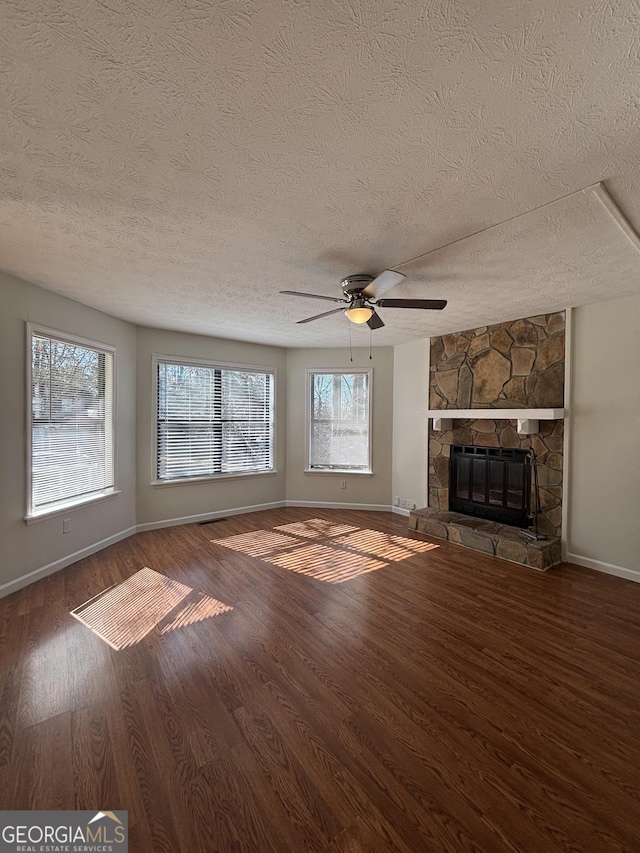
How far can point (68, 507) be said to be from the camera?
3533mm

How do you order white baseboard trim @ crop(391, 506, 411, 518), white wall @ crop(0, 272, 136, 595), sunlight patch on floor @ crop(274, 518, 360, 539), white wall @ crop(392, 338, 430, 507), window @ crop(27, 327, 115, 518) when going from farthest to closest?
white baseboard trim @ crop(391, 506, 411, 518) → white wall @ crop(392, 338, 430, 507) → sunlight patch on floor @ crop(274, 518, 360, 539) → window @ crop(27, 327, 115, 518) → white wall @ crop(0, 272, 136, 595)

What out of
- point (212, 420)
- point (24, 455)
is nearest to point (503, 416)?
point (212, 420)

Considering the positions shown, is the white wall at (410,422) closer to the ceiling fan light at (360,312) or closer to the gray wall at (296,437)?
the gray wall at (296,437)

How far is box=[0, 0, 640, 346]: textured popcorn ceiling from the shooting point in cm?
104

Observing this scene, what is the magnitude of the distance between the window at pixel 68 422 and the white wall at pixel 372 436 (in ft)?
8.81

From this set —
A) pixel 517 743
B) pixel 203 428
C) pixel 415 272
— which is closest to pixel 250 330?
pixel 203 428

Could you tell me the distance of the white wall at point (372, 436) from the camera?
5.77 metres

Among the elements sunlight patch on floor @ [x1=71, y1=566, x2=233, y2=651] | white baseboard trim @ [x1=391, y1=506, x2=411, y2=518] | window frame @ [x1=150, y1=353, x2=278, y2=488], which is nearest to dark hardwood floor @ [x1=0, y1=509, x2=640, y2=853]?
sunlight patch on floor @ [x1=71, y1=566, x2=233, y2=651]

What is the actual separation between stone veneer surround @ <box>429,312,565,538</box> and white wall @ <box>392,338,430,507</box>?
0.46 ft

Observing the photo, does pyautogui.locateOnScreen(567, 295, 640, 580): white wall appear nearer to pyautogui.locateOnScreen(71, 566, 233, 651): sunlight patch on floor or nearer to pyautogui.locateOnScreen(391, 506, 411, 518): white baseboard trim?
pyautogui.locateOnScreen(391, 506, 411, 518): white baseboard trim

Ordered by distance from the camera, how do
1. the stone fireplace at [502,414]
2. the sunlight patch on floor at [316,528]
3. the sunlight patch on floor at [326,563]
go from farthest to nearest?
the sunlight patch on floor at [316,528] < the stone fireplace at [502,414] < the sunlight patch on floor at [326,563]

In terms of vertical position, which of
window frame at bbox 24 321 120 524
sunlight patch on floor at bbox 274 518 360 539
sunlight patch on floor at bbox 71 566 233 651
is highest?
window frame at bbox 24 321 120 524

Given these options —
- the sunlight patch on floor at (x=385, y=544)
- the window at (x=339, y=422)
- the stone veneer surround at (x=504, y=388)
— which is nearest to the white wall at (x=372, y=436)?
the window at (x=339, y=422)

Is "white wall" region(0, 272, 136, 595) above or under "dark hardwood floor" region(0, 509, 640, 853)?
above
